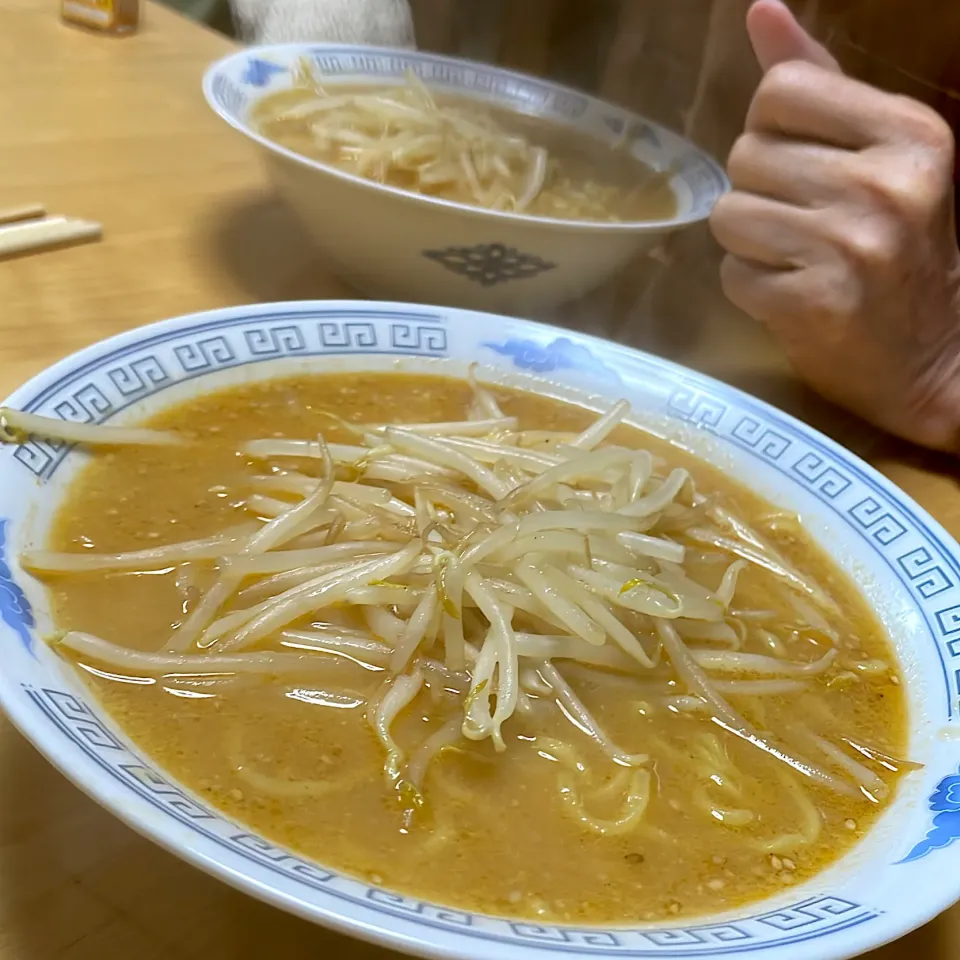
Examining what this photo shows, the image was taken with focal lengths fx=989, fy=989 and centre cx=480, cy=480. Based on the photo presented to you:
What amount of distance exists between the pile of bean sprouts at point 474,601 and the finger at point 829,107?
0.71 metres

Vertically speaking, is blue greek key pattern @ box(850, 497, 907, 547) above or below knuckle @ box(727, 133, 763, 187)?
below

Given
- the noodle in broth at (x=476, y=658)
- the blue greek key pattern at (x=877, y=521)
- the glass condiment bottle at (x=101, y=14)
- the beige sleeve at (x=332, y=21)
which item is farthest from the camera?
the beige sleeve at (x=332, y=21)

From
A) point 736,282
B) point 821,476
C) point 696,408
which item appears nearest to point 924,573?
point 821,476

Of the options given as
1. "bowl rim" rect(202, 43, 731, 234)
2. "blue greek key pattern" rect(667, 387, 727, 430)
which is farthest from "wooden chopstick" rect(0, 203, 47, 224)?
"blue greek key pattern" rect(667, 387, 727, 430)

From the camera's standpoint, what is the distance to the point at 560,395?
1360 mm

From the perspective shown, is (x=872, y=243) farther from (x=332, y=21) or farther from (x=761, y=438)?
(x=332, y=21)

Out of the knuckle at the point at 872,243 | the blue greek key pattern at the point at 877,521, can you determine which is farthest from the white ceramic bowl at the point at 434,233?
the blue greek key pattern at the point at 877,521

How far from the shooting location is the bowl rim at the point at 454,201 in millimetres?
1313

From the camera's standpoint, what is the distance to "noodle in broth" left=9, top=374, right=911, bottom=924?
752 mm

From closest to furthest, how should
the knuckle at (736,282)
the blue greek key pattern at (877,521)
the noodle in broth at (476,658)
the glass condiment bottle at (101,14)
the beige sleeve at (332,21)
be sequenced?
the noodle in broth at (476,658) < the blue greek key pattern at (877,521) < the knuckle at (736,282) < the glass condiment bottle at (101,14) < the beige sleeve at (332,21)

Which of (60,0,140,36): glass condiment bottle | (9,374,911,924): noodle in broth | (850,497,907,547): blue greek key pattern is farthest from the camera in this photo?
(60,0,140,36): glass condiment bottle

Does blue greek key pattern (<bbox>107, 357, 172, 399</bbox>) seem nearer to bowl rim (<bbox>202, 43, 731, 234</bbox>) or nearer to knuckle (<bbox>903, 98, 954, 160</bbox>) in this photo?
bowl rim (<bbox>202, 43, 731, 234</bbox>)

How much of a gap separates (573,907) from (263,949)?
0.22 metres

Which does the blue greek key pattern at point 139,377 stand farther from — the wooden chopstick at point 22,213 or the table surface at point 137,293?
the wooden chopstick at point 22,213
